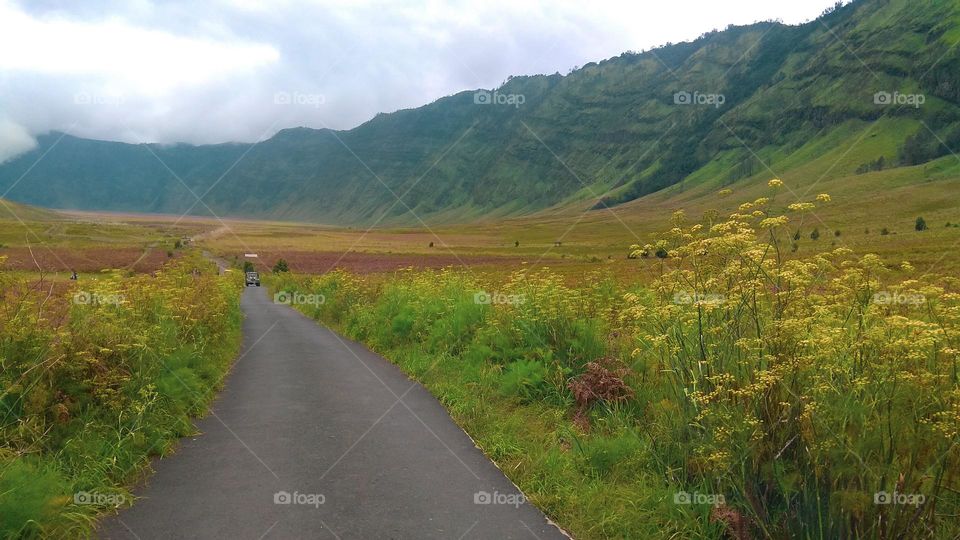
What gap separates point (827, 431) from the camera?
4.95 m

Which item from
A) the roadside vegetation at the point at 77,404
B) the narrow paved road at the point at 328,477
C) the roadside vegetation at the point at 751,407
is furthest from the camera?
the narrow paved road at the point at 328,477

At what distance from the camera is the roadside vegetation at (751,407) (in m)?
4.86

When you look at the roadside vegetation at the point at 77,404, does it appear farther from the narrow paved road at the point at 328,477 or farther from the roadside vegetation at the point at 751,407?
the roadside vegetation at the point at 751,407

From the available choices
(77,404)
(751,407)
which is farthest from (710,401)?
(77,404)

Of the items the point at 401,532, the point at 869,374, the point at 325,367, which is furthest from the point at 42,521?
the point at 325,367

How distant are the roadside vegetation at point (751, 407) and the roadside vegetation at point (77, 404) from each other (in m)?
4.38

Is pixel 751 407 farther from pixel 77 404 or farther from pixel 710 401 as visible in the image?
pixel 77 404

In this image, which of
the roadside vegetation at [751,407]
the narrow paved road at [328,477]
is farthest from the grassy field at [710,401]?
the narrow paved road at [328,477]

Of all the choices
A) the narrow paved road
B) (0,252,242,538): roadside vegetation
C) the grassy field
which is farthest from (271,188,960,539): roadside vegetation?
(0,252,242,538): roadside vegetation

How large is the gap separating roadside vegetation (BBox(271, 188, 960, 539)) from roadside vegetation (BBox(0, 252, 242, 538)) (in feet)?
14.4

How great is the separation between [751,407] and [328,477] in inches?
186

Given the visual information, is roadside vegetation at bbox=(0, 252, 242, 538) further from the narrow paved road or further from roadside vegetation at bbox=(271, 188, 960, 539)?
roadside vegetation at bbox=(271, 188, 960, 539)

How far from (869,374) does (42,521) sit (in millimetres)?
7432

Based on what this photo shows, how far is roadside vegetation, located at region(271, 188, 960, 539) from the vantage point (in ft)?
16.0
